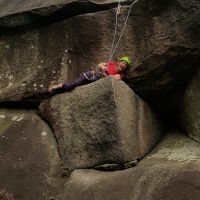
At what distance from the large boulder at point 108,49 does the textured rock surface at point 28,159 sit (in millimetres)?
875

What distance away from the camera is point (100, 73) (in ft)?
34.5

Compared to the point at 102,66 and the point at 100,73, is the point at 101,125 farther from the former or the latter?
the point at 102,66

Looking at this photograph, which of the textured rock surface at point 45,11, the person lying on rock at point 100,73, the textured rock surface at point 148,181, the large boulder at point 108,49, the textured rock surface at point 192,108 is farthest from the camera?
the textured rock surface at point 45,11

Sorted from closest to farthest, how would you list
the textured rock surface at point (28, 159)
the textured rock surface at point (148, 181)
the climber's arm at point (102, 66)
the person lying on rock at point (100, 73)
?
the textured rock surface at point (148, 181) → the textured rock surface at point (28, 159) → the person lying on rock at point (100, 73) → the climber's arm at point (102, 66)

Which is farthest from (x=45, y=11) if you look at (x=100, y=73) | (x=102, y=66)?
(x=100, y=73)

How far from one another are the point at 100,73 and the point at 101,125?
4.60ft

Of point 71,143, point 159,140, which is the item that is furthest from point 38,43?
point 159,140

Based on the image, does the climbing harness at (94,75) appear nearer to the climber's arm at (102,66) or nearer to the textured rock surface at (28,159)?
the climber's arm at (102,66)

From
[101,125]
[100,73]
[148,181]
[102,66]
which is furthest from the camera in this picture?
[102,66]

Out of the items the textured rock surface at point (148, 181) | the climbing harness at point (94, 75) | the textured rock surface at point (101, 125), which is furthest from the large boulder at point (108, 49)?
the textured rock surface at point (148, 181)

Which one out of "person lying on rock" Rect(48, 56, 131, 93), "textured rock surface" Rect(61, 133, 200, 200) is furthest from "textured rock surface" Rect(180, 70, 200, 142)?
"person lying on rock" Rect(48, 56, 131, 93)

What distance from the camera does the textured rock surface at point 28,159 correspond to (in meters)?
9.67

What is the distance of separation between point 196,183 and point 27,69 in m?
5.50

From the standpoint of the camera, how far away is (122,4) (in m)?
11.2
